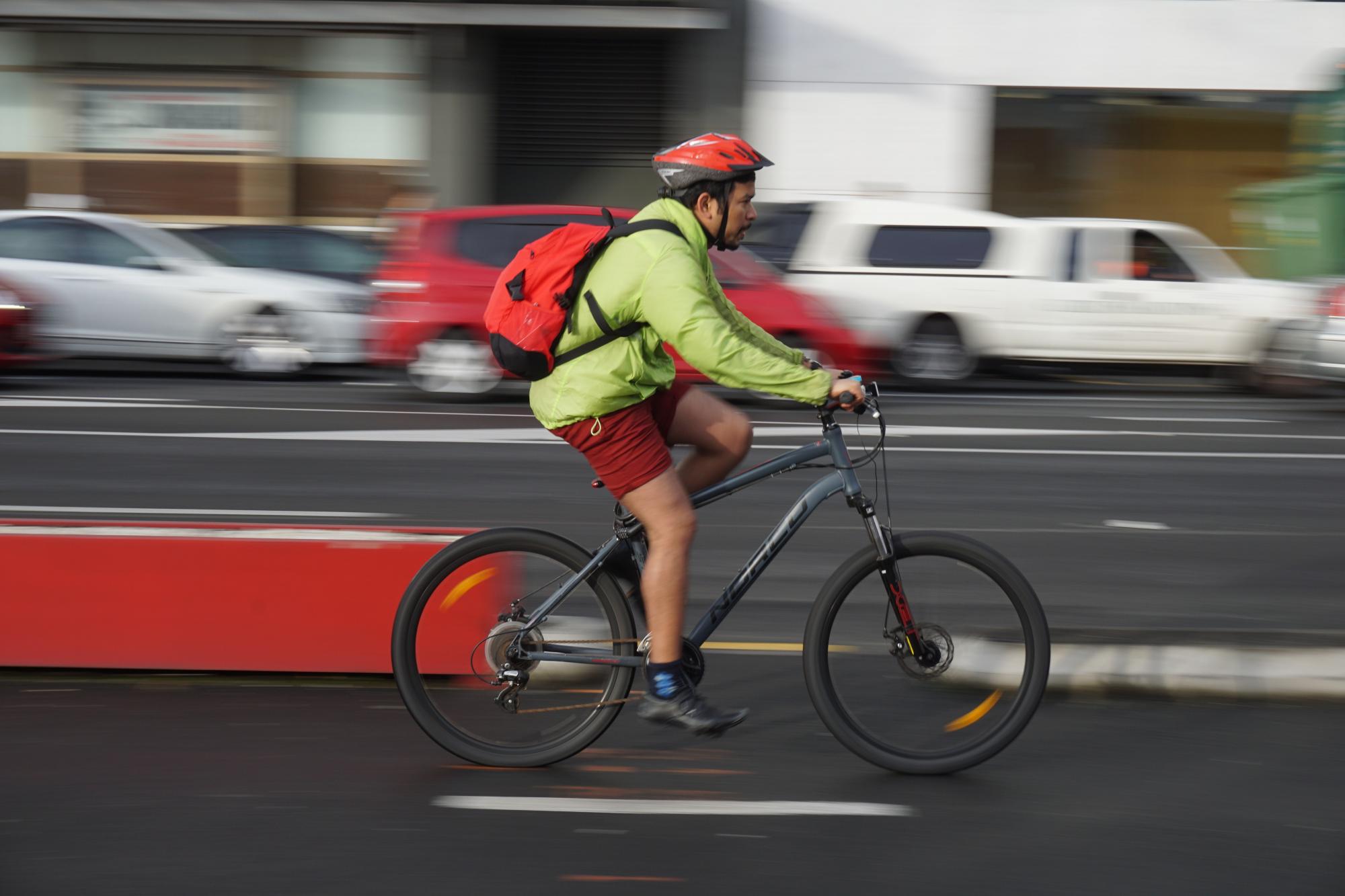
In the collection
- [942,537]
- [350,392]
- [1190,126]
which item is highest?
[1190,126]

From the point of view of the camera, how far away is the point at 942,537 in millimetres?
4289

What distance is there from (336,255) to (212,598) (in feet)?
34.4

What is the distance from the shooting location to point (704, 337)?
3949 mm

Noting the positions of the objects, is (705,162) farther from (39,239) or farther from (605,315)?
(39,239)

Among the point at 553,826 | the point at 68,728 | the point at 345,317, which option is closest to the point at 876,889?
the point at 553,826

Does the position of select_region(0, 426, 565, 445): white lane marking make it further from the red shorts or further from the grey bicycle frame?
the red shorts

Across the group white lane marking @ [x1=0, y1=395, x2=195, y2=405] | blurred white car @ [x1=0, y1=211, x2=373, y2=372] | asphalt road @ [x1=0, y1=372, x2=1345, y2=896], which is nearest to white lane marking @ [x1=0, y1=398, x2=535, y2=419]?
white lane marking @ [x1=0, y1=395, x2=195, y2=405]

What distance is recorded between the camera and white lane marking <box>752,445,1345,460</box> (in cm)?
1045

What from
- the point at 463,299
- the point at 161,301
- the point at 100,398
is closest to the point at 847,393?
the point at 463,299

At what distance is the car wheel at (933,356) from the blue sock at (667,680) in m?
10.7

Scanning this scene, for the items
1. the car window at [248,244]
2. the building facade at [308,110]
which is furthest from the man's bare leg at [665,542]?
the building facade at [308,110]

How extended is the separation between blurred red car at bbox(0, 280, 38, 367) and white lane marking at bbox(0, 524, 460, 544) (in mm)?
8034

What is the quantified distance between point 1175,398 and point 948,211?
2647 millimetres

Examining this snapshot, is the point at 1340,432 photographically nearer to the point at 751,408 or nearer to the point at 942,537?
the point at 751,408
